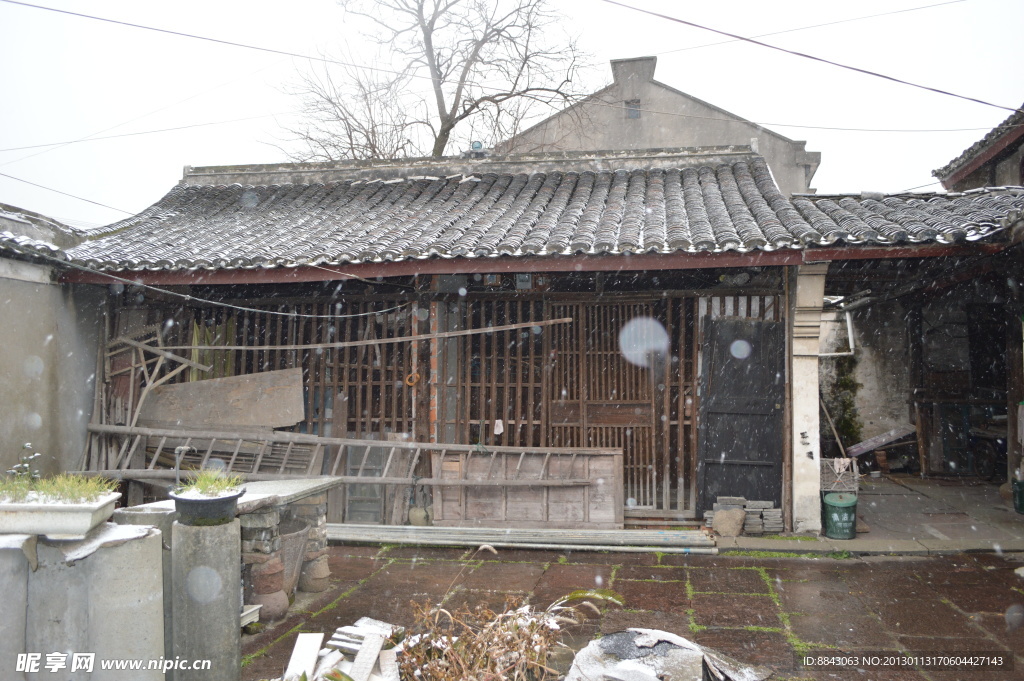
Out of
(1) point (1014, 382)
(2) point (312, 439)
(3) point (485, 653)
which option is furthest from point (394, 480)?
(1) point (1014, 382)

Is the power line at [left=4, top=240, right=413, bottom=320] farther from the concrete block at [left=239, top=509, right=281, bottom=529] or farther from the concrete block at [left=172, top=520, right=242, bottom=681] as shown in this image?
the concrete block at [left=172, top=520, right=242, bottom=681]

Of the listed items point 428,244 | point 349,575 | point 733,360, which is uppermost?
point 428,244

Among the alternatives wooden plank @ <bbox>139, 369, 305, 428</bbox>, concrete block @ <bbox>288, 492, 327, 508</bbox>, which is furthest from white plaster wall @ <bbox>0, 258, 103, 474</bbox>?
concrete block @ <bbox>288, 492, 327, 508</bbox>

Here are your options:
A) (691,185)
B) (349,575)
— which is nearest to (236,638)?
(349,575)

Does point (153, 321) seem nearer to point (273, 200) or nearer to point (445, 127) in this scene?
point (273, 200)

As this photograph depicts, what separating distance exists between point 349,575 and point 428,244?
3612mm

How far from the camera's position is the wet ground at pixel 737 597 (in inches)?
189

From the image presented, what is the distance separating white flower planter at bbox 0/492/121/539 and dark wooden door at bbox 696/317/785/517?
6199mm

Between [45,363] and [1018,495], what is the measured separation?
11906 millimetres

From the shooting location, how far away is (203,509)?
4277mm

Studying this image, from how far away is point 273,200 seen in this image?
1084 centimetres

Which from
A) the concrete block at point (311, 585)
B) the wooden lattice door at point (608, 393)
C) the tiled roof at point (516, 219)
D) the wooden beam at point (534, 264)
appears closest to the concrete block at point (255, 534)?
the concrete block at point (311, 585)

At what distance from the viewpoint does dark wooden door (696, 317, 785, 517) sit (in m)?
7.71

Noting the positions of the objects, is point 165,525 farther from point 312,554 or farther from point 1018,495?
point 1018,495
